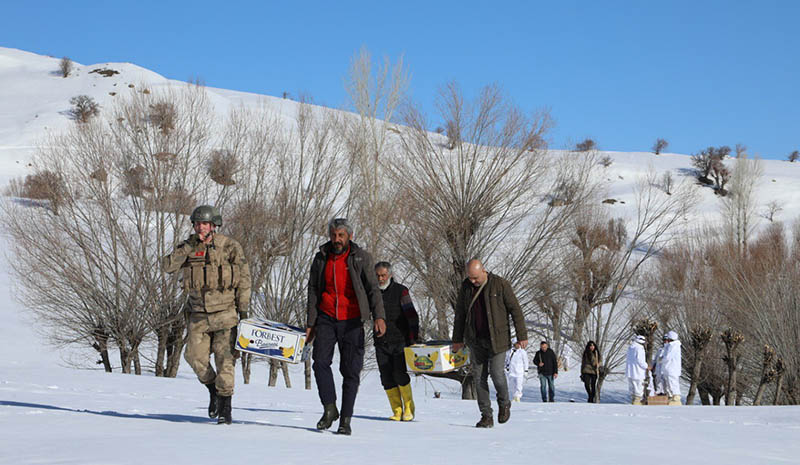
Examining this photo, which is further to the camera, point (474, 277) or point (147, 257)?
point (147, 257)

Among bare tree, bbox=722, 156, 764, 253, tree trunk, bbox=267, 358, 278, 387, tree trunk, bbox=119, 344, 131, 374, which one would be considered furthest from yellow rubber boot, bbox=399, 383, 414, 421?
bare tree, bbox=722, 156, 764, 253

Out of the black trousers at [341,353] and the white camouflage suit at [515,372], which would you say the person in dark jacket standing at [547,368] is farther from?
the black trousers at [341,353]

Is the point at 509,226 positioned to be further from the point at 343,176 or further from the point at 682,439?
the point at 682,439

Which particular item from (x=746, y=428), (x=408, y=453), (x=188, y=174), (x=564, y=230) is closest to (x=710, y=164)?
(x=564, y=230)

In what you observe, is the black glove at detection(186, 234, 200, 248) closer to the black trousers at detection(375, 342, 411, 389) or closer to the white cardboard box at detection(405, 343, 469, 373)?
the black trousers at detection(375, 342, 411, 389)

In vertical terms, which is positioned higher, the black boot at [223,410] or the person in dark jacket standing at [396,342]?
the person in dark jacket standing at [396,342]

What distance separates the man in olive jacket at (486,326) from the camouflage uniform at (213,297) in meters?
2.55

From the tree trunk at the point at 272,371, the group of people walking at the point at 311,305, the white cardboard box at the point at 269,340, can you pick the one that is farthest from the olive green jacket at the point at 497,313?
the tree trunk at the point at 272,371

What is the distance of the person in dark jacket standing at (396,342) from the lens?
8719 mm

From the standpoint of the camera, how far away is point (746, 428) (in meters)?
10.3

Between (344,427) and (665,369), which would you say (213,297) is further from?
(665,369)

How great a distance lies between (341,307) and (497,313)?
2067 millimetres

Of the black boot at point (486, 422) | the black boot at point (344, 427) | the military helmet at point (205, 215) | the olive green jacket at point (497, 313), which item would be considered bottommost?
the black boot at point (486, 422)

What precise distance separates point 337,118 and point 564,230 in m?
8.72
